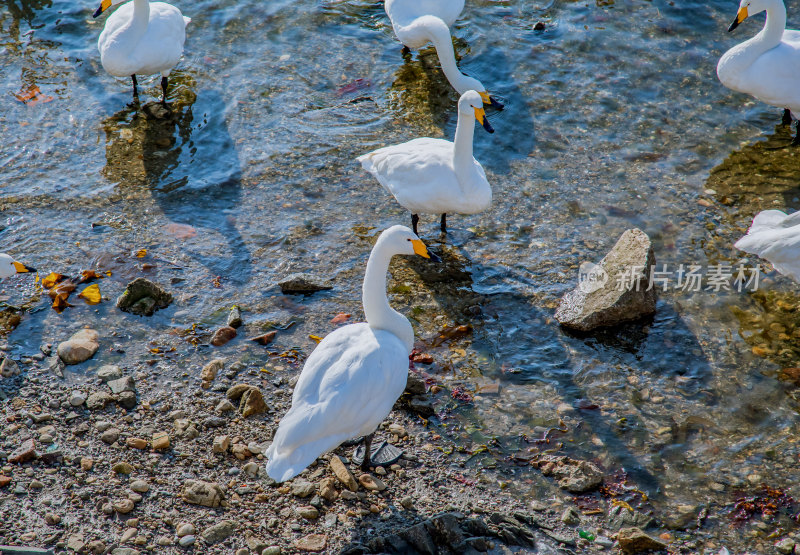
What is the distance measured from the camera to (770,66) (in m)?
8.26

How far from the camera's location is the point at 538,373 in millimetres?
5875

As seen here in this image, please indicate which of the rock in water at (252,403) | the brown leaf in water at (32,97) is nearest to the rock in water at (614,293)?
the rock in water at (252,403)

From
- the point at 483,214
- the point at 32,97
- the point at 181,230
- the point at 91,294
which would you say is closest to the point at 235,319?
the point at 91,294

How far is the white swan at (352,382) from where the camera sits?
14.3 feet

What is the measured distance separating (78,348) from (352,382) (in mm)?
2488

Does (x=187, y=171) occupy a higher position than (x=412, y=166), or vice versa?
(x=412, y=166)

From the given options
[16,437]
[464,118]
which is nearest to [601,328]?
[464,118]

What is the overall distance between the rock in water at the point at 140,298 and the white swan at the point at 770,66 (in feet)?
22.2

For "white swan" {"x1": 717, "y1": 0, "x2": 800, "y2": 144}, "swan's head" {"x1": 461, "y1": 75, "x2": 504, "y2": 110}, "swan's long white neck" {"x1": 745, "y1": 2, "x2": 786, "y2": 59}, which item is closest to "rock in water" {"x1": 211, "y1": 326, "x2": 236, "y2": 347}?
Result: "swan's head" {"x1": 461, "y1": 75, "x2": 504, "y2": 110}

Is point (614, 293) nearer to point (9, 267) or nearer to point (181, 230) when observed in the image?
point (181, 230)

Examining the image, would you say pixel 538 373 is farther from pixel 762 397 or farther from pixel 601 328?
pixel 762 397

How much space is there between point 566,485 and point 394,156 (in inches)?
141

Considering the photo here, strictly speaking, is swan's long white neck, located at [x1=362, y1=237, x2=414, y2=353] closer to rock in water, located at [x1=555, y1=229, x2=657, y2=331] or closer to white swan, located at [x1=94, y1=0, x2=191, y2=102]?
rock in water, located at [x1=555, y1=229, x2=657, y2=331]

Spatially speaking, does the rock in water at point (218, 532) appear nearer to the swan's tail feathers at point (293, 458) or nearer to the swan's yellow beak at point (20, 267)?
the swan's tail feathers at point (293, 458)
